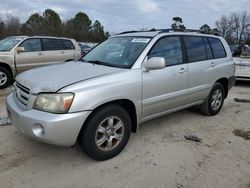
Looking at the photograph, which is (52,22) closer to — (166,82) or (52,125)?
(166,82)

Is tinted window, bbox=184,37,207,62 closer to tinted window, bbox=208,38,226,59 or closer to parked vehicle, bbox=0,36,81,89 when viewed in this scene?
tinted window, bbox=208,38,226,59

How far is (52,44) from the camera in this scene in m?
9.24

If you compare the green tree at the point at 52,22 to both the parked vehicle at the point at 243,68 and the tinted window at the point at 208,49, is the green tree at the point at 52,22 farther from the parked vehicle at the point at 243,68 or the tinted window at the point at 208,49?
the tinted window at the point at 208,49

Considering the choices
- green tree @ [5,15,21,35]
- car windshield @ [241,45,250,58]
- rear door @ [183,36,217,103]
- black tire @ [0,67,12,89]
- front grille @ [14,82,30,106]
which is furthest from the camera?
green tree @ [5,15,21,35]

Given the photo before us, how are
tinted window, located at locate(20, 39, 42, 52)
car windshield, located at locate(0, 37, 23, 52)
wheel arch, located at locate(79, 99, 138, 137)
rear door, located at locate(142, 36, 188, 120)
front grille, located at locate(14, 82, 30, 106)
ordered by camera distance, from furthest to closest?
tinted window, located at locate(20, 39, 42, 52), car windshield, located at locate(0, 37, 23, 52), rear door, located at locate(142, 36, 188, 120), wheel arch, located at locate(79, 99, 138, 137), front grille, located at locate(14, 82, 30, 106)

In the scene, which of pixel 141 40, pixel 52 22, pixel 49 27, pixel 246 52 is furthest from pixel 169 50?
pixel 52 22

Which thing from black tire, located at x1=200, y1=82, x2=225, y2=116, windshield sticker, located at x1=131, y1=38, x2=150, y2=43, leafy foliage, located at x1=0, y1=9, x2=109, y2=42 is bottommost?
black tire, located at x1=200, y1=82, x2=225, y2=116

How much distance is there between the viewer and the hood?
125 inches

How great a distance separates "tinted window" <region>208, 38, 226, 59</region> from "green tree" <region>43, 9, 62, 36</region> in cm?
2585

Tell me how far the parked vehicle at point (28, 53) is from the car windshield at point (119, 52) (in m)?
4.31

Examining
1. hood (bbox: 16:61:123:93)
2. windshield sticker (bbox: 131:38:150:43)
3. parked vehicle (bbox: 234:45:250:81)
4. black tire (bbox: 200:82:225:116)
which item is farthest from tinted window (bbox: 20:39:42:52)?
parked vehicle (bbox: 234:45:250:81)

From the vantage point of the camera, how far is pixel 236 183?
10.2ft

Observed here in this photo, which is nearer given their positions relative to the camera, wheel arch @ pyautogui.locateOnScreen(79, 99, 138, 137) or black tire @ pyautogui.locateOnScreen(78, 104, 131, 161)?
black tire @ pyautogui.locateOnScreen(78, 104, 131, 161)

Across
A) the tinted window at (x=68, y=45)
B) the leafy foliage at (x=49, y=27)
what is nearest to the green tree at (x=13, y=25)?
the leafy foliage at (x=49, y=27)
